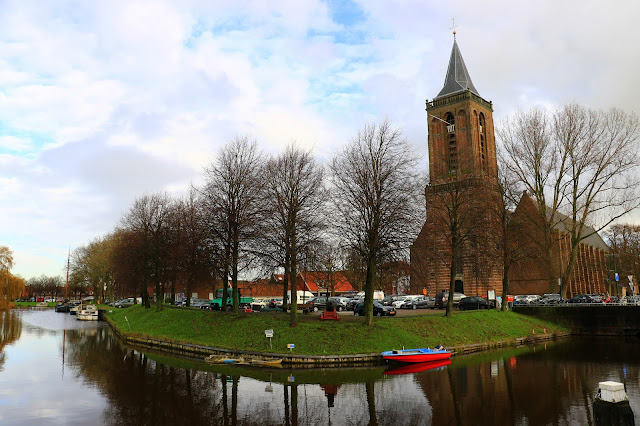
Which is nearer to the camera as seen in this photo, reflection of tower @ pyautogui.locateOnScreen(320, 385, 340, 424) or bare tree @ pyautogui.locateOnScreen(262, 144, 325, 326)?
reflection of tower @ pyautogui.locateOnScreen(320, 385, 340, 424)

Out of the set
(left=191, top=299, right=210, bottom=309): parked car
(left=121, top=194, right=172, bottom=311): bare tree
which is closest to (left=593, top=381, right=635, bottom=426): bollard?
(left=121, top=194, right=172, bottom=311): bare tree

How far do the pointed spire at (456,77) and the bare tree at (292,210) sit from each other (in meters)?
54.3

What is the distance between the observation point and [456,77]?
81.6 metres

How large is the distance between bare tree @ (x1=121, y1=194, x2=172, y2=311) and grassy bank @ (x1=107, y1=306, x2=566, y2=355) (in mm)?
6673

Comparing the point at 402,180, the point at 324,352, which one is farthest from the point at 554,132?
the point at 324,352

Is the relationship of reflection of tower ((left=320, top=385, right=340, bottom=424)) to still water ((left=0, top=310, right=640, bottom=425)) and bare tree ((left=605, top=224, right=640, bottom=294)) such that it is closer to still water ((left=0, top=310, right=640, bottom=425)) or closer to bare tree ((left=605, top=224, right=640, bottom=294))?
still water ((left=0, top=310, right=640, bottom=425))

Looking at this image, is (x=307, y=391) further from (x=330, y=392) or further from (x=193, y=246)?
(x=193, y=246)

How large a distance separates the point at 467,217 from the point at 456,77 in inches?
1966

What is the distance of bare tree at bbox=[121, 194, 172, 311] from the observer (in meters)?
46.6

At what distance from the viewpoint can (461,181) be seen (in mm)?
39312

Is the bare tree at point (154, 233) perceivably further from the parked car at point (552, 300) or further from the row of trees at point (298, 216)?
the parked car at point (552, 300)

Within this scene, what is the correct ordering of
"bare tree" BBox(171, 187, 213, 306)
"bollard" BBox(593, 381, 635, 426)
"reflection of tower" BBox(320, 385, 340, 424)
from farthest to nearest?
"bare tree" BBox(171, 187, 213, 306) → "reflection of tower" BBox(320, 385, 340, 424) → "bollard" BBox(593, 381, 635, 426)

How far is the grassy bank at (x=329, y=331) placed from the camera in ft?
94.2

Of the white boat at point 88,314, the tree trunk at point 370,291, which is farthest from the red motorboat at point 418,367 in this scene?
the white boat at point 88,314
